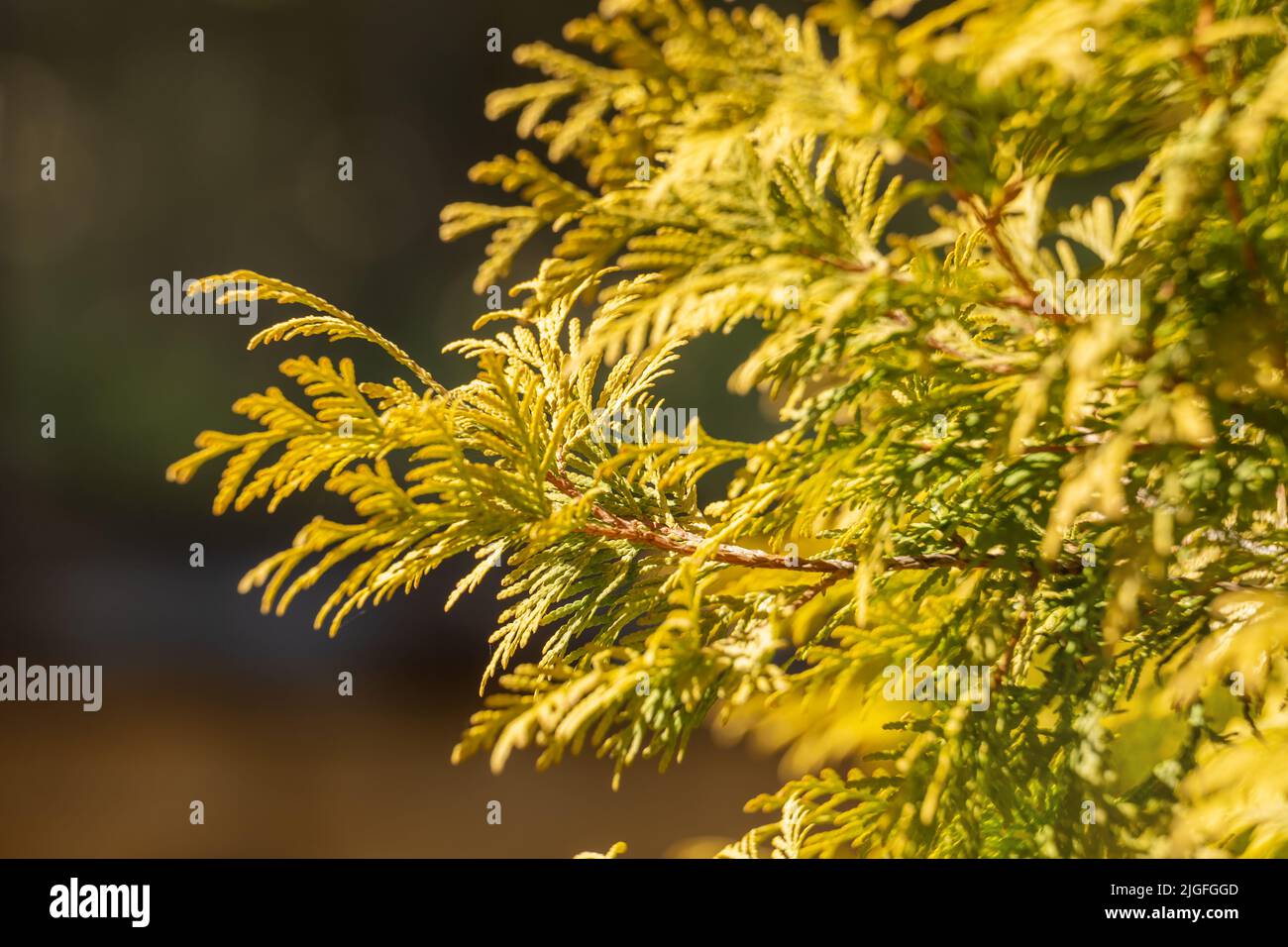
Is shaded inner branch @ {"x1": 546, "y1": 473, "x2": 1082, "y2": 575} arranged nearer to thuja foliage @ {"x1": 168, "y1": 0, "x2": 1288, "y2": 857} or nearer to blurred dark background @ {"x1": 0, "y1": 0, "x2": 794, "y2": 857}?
thuja foliage @ {"x1": 168, "y1": 0, "x2": 1288, "y2": 857}

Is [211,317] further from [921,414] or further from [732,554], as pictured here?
[921,414]

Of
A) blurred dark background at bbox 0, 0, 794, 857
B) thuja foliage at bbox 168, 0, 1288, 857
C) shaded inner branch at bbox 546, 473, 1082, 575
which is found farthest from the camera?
blurred dark background at bbox 0, 0, 794, 857

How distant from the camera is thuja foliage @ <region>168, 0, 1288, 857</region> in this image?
42 centimetres

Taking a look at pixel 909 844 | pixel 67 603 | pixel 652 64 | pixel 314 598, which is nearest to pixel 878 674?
pixel 909 844

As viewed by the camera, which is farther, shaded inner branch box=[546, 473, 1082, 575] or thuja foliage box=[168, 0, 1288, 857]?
shaded inner branch box=[546, 473, 1082, 575]

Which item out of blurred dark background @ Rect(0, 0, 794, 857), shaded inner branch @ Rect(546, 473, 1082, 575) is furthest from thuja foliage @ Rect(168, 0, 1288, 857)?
blurred dark background @ Rect(0, 0, 794, 857)

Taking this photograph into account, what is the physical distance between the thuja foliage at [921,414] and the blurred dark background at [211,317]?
3092 mm

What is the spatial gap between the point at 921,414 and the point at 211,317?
13.9 feet

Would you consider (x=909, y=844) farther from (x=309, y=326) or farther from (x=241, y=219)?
(x=241, y=219)

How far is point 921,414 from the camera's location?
0.50 meters

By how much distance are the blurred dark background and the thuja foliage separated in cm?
309

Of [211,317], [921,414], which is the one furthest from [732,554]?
[211,317]

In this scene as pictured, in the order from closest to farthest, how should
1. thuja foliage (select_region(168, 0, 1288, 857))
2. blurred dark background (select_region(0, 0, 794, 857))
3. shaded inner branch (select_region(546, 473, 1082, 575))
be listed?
thuja foliage (select_region(168, 0, 1288, 857)), shaded inner branch (select_region(546, 473, 1082, 575)), blurred dark background (select_region(0, 0, 794, 857))
